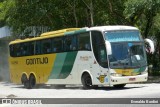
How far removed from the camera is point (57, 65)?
25.2 metres

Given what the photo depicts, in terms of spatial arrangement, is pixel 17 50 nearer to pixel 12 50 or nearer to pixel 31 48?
pixel 12 50

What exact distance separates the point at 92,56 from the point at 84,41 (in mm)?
1083

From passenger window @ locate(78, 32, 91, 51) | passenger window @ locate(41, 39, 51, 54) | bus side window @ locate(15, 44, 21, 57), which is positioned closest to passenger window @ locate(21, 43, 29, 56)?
bus side window @ locate(15, 44, 21, 57)

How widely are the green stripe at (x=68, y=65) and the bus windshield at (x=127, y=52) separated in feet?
9.44

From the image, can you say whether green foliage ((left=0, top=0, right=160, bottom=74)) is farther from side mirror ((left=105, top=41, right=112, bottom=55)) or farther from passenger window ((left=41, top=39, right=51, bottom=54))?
side mirror ((left=105, top=41, right=112, bottom=55))

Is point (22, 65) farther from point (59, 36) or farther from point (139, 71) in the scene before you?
point (139, 71)

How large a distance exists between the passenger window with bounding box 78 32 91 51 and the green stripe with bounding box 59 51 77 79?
2.33 feet

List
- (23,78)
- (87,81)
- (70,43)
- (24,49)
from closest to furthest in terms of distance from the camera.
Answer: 1. (87,81)
2. (70,43)
3. (24,49)
4. (23,78)

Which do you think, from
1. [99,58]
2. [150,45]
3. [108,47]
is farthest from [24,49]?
[150,45]

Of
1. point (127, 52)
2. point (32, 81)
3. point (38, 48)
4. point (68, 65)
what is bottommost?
point (32, 81)

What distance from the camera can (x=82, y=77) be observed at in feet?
76.4

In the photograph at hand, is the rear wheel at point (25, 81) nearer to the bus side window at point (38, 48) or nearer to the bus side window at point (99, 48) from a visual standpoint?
the bus side window at point (38, 48)

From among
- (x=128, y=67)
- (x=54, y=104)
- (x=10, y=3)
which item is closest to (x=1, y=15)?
(x=10, y=3)

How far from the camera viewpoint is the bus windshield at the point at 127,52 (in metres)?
21.3
